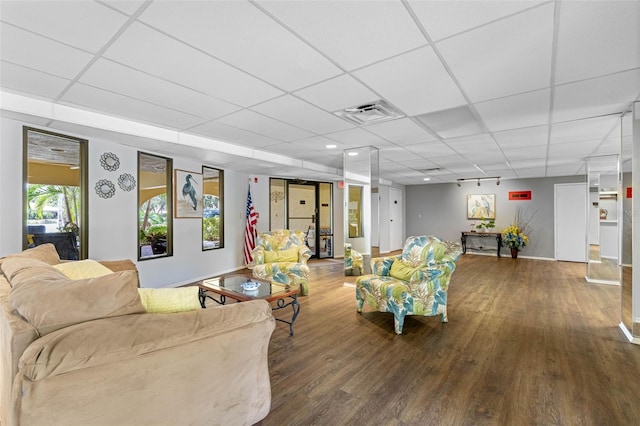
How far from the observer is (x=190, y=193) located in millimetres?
5570

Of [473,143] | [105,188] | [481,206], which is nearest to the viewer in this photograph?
[105,188]

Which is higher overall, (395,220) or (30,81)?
(30,81)

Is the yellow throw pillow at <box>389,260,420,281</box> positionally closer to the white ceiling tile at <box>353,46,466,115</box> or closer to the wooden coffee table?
the wooden coffee table

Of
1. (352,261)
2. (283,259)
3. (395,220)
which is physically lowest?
(352,261)

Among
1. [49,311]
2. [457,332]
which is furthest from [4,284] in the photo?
[457,332]

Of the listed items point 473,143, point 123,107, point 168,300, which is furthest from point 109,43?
point 473,143

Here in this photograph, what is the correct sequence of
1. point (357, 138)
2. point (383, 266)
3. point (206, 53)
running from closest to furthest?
point (206, 53) < point (383, 266) < point (357, 138)

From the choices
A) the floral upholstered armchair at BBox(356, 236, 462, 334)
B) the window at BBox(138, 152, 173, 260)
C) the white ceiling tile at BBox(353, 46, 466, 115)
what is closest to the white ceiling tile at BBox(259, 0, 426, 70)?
the white ceiling tile at BBox(353, 46, 466, 115)

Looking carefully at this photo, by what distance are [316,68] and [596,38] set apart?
70.9 inches

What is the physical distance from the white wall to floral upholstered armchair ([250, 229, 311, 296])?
56.6 inches

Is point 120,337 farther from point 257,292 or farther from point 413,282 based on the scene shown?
point 413,282

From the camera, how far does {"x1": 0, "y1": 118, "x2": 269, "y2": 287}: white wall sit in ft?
10.4

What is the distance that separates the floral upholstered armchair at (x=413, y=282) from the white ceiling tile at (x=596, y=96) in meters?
1.85

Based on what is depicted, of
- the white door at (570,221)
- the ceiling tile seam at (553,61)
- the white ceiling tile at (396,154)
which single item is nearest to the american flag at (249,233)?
the white ceiling tile at (396,154)
